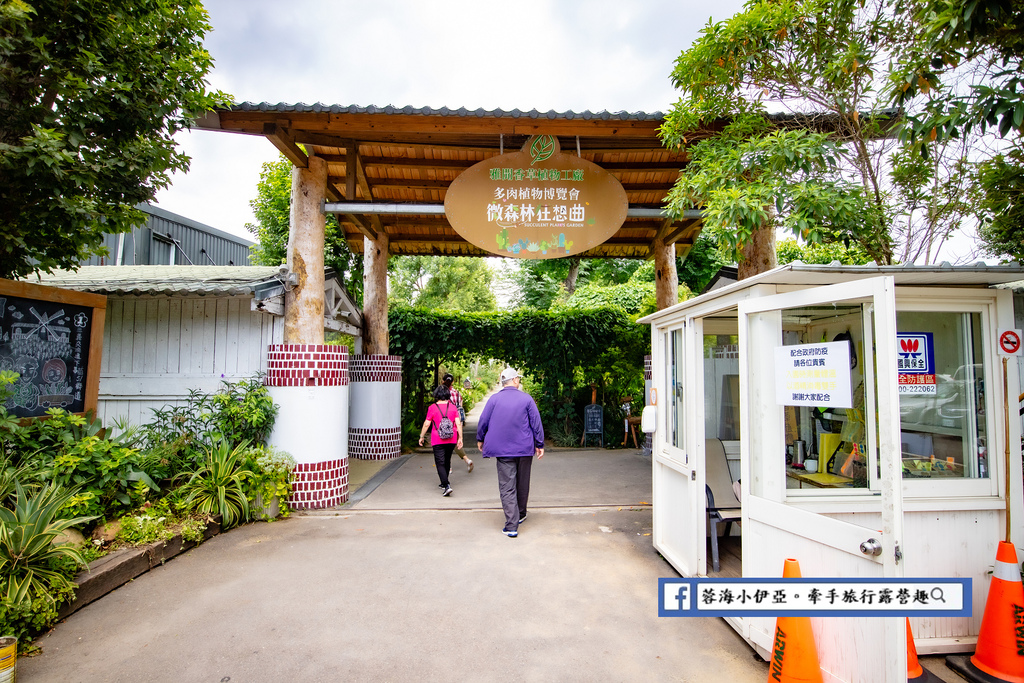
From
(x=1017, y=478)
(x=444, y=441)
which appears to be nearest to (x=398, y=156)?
(x=444, y=441)

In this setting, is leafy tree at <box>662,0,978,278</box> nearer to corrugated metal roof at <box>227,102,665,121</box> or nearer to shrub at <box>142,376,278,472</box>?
corrugated metal roof at <box>227,102,665,121</box>

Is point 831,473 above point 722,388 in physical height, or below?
below

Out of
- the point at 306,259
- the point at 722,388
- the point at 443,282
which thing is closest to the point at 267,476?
Answer: the point at 306,259

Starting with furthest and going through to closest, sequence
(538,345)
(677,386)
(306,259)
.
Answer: (538,345) < (306,259) < (677,386)

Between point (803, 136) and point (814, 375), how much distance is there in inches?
108

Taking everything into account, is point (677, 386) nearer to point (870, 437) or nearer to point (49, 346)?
point (870, 437)

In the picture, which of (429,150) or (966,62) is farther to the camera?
(429,150)

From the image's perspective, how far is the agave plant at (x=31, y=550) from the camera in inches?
119

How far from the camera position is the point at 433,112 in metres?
5.46

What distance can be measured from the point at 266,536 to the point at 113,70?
13.7ft

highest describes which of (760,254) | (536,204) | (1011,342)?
(536,204)

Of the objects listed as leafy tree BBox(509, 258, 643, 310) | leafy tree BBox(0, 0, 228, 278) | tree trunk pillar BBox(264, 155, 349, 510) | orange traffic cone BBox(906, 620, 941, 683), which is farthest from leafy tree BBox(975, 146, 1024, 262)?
leafy tree BBox(509, 258, 643, 310)

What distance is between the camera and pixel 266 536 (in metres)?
4.95

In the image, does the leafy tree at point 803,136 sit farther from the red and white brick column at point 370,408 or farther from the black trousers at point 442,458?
the red and white brick column at point 370,408
